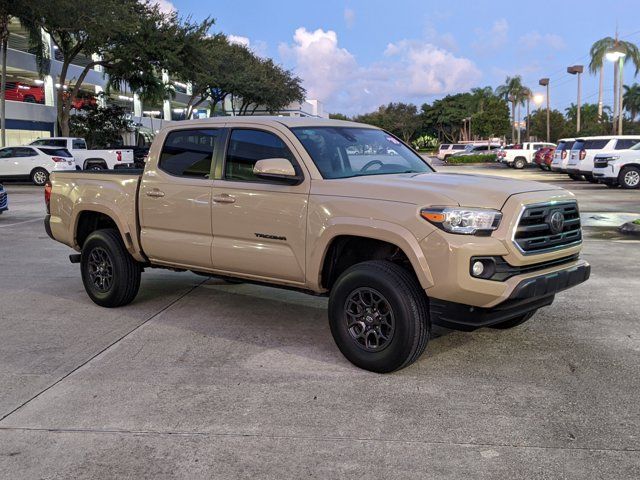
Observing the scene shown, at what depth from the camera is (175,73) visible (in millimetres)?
32750

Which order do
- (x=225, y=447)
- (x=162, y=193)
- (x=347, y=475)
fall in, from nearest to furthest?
(x=347, y=475), (x=225, y=447), (x=162, y=193)

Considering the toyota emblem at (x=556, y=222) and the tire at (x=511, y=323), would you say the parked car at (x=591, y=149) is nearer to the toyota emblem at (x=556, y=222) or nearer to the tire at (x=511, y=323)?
the tire at (x=511, y=323)

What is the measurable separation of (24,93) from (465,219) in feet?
129

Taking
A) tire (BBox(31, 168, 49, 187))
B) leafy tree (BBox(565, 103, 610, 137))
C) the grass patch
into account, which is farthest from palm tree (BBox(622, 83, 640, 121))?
tire (BBox(31, 168, 49, 187))

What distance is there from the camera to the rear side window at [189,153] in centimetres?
586

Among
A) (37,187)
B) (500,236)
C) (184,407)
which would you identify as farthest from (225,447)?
(37,187)

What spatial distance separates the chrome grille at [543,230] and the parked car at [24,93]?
127 feet

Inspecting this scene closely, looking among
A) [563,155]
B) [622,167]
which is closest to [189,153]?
[622,167]

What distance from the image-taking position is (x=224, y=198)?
5.52m

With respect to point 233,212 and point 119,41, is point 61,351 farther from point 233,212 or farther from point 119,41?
point 119,41

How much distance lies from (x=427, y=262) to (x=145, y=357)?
2447 millimetres

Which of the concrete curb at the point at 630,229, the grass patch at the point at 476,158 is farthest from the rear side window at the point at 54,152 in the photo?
the grass patch at the point at 476,158

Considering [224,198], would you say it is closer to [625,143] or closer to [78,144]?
[625,143]

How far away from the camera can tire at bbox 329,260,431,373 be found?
4.45 meters
